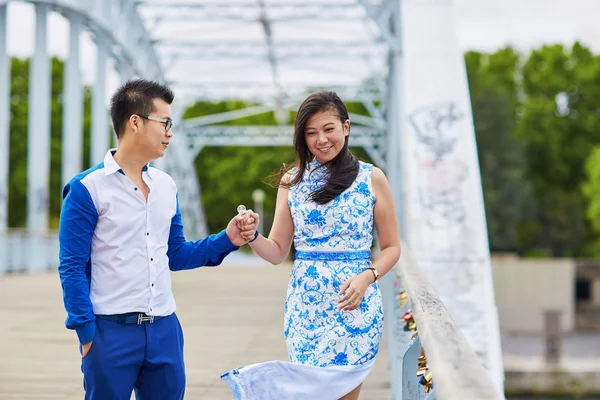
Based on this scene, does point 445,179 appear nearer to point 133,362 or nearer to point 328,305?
point 328,305

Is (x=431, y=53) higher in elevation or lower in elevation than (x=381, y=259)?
higher

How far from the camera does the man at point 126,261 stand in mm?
3100

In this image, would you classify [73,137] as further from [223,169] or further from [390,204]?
[223,169]

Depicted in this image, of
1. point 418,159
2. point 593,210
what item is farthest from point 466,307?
point 593,210

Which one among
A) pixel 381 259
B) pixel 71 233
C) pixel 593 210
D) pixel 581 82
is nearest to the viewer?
pixel 71 233

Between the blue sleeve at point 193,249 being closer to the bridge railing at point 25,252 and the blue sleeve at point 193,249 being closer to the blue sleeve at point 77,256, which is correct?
the blue sleeve at point 77,256

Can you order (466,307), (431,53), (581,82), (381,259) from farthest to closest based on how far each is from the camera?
(581,82), (431,53), (466,307), (381,259)

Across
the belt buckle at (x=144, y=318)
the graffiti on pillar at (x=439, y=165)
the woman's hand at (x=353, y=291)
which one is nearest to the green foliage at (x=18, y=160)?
the graffiti on pillar at (x=439, y=165)

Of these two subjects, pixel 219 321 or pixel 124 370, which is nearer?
pixel 124 370

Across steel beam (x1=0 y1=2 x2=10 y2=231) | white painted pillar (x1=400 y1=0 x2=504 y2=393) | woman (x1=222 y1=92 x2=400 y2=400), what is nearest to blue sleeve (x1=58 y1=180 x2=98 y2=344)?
woman (x1=222 y1=92 x2=400 y2=400)

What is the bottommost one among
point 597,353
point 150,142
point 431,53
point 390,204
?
point 597,353

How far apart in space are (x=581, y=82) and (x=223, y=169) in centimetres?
1744

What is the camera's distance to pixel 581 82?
5056cm

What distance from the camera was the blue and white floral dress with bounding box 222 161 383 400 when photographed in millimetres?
3170
